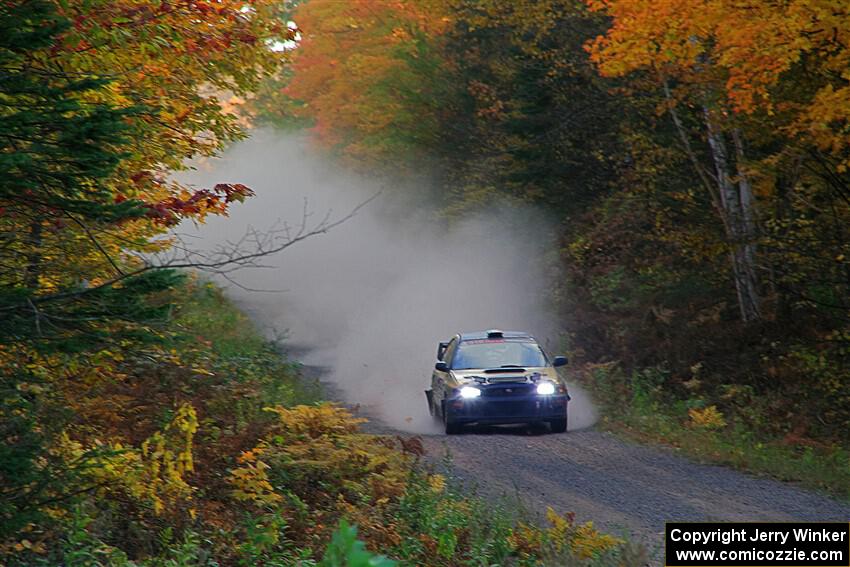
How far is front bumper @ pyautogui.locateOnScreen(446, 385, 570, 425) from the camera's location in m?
18.1

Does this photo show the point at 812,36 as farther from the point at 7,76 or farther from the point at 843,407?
the point at 7,76

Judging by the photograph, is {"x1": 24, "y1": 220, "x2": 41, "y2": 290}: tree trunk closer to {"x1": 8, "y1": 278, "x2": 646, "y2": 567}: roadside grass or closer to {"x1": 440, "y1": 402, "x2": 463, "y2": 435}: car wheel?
{"x1": 8, "y1": 278, "x2": 646, "y2": 567}: roadside grass

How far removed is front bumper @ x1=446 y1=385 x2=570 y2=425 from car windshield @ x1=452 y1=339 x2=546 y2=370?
3.63ft

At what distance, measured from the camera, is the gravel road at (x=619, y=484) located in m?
11.7

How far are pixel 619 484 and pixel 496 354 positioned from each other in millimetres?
6106

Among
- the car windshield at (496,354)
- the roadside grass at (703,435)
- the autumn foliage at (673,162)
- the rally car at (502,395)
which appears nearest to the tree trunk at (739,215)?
the autumn foliage at (673,162)

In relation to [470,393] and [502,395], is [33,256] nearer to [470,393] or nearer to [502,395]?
[470,393]

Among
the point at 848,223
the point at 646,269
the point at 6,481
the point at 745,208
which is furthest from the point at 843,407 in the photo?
the point at 6,481

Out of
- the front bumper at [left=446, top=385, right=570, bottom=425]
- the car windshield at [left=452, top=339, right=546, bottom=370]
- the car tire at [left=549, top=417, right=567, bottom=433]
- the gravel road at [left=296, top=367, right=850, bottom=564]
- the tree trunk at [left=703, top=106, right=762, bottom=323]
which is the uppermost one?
the tree trunk at [left=703, top=106, right=762, bottom=323]

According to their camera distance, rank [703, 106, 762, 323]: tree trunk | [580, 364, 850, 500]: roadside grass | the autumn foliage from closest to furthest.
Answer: [580, 364, 850, 500]: roadside grass → the autumn foliage → [703, 106, 762, 323]: tree trunk

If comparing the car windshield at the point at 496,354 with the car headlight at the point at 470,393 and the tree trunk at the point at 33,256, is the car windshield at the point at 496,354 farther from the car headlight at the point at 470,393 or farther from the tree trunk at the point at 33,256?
the tree trunk at the point at 33,256

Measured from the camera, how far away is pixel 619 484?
44.8ft

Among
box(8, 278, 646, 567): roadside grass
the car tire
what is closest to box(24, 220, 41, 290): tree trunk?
box(8, 278, 646, 567): roadside grass

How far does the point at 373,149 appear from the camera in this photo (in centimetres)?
4572
